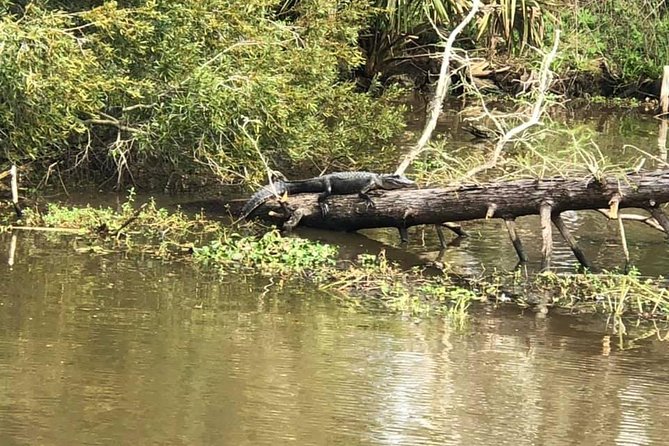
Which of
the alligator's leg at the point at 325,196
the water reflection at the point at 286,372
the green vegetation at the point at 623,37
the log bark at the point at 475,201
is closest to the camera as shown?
the water reflection at the point at 286,372

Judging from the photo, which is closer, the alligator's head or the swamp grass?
the swamp grass

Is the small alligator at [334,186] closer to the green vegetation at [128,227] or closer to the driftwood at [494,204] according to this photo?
the driftwood at [494,204]

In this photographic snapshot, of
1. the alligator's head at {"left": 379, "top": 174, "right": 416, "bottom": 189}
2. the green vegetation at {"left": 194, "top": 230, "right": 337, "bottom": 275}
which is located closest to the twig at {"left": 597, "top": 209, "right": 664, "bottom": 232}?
the alligator's head at {"left": 379, "top": 174, "right": 416, "bottom": 189}

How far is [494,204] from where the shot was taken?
805cm

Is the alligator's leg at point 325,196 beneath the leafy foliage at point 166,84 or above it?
beneath

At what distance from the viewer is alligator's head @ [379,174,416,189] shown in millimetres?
8969

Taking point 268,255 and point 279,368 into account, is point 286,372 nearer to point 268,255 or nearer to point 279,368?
point 279,368

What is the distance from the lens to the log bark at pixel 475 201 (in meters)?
7.58

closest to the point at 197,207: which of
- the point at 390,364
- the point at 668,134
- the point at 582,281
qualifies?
the point at 582,281

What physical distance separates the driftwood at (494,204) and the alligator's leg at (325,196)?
0.04 metres

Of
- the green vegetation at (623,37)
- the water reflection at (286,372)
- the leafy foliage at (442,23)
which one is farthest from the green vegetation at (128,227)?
the green vegetation at (623,37)

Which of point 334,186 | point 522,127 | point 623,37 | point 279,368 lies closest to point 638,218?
point 522,127

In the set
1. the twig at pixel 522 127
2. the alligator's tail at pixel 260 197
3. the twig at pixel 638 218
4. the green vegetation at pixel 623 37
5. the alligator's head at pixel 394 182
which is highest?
the green vegetation at pixel 623 37

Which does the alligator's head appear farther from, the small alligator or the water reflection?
the water reflection
